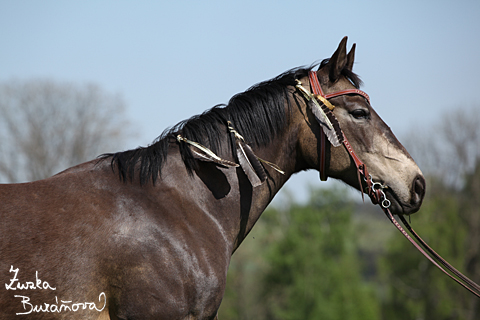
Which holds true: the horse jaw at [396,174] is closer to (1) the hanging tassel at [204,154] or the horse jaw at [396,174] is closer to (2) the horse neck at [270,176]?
(2) the horse neck at [270,176]

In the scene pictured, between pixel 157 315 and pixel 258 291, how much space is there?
98.8ft

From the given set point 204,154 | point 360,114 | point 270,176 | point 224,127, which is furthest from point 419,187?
point 204,154

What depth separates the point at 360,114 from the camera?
372 centimetres

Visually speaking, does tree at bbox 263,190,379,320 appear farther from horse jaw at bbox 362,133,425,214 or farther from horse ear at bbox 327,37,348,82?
horse ear at bbox 327,37,348,82

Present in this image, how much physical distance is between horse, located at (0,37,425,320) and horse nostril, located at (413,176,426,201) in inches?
0.4

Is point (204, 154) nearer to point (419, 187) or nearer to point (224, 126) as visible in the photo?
point (224, 126)

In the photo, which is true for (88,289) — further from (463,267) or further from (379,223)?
(379,223)

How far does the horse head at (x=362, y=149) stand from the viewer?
11.9ft

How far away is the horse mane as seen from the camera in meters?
3.33

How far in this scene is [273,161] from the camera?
12.2ft

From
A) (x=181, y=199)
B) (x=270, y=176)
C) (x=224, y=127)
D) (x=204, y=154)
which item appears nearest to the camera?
(x=181, y=199)

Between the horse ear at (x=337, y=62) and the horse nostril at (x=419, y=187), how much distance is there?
3.75ft

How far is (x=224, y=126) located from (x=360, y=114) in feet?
3.98

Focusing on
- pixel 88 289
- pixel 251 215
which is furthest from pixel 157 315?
pixel 251 215
